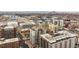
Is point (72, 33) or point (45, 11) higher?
point (45, 11)

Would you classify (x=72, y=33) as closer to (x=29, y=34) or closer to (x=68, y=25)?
(x=68, y=25)

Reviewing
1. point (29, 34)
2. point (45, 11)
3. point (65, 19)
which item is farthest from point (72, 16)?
point (29, 34)
